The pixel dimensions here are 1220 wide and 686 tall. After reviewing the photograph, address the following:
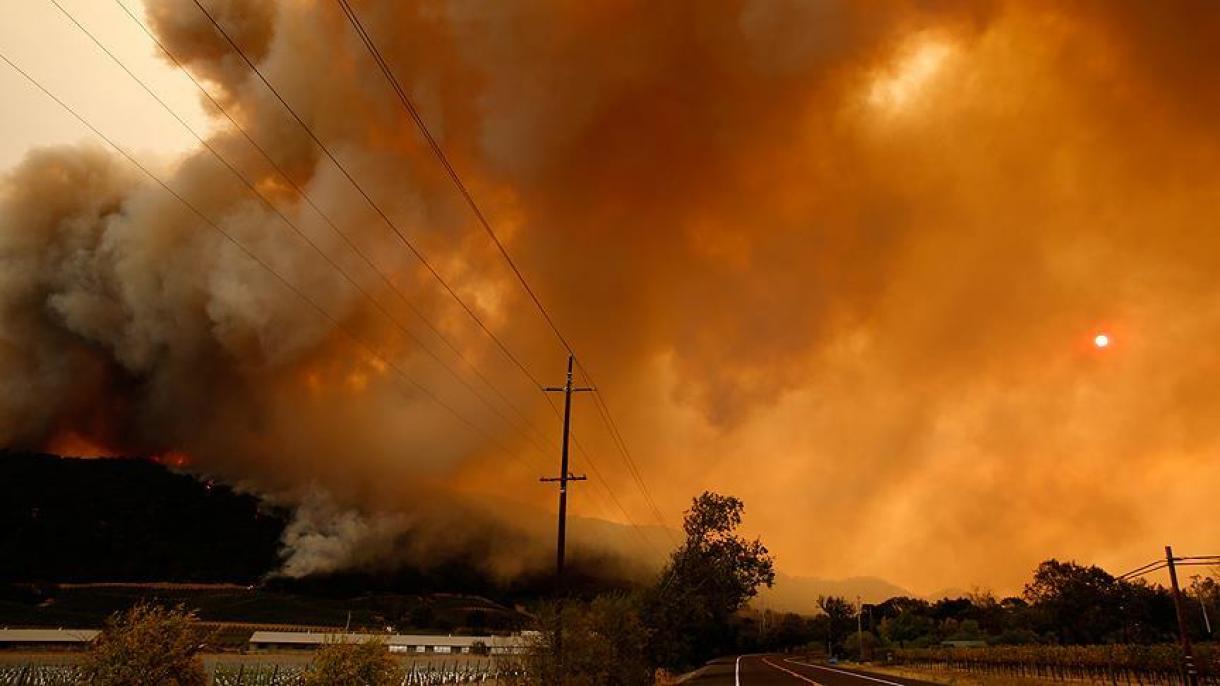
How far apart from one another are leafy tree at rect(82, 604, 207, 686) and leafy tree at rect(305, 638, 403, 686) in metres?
3.01

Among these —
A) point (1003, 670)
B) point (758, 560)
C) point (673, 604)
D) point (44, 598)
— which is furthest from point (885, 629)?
point (44, 598)

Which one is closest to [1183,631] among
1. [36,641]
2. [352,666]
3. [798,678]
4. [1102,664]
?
[798,678]

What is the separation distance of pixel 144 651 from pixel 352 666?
5.02 m

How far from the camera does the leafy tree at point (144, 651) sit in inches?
537

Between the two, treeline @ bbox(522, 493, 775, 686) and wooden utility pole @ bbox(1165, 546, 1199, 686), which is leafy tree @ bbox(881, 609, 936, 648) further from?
wooden utility pole @ bbox(1165, 546, 1199, 686)

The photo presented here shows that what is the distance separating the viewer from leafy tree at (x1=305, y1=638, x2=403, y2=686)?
17266 mm

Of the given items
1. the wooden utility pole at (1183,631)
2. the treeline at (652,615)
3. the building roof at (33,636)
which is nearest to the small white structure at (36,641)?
the building roof at (33,636)

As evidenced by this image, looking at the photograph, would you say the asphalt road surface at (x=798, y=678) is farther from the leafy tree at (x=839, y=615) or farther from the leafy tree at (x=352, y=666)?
the leafy tree at (x=839, y=615)

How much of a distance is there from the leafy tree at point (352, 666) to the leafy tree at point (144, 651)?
9.87 feet

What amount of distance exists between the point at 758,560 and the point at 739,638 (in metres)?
122

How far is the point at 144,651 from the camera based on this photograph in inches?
550

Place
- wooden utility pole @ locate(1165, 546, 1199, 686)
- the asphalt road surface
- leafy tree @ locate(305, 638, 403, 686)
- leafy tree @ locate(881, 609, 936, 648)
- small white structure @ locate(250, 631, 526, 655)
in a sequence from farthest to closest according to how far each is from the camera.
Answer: leafy tree @ locate(881, 609, 936, 648) < small white structure @ locate(250, 631, 526, 655) < the asphalt road surface < wooden utility pole @ locate(1165, 546, 1199, 686) < leafy tree @ locate(305, 638, 403, 686)

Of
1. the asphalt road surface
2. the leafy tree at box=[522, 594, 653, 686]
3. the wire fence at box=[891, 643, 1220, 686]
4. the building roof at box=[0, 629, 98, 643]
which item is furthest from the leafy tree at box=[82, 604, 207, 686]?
the building roof at box=[0, 629, 98, 643]

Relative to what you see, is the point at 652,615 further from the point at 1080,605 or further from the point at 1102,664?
the point at 1080,605
